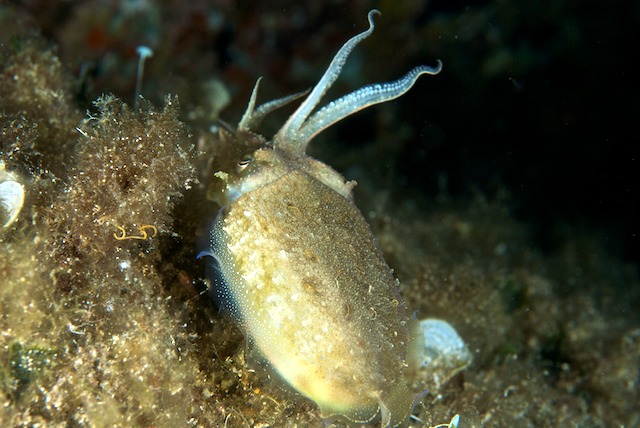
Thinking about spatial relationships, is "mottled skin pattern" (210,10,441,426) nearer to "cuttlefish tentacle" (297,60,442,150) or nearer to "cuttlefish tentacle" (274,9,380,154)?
"cuttlefish tentacle" (274,9,380,154)

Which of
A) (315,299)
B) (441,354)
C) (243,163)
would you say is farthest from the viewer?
(441,354)

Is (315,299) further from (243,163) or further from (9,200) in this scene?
(9,200)

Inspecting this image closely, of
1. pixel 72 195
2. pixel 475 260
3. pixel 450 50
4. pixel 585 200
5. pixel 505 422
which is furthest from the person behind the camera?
pixel 585 200

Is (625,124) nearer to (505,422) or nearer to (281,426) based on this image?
(505,422)

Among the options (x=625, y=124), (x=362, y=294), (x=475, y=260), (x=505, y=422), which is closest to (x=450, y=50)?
(x=625, y=124)

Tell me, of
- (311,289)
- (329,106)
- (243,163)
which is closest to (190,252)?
(243,163)

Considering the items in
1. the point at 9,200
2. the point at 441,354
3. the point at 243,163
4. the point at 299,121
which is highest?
the point at 299,121

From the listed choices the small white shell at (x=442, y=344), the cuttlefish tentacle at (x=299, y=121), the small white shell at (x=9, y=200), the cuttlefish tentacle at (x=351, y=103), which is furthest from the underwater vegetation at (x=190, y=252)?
the cuttlefish tentacle at (x=351, y=103)
